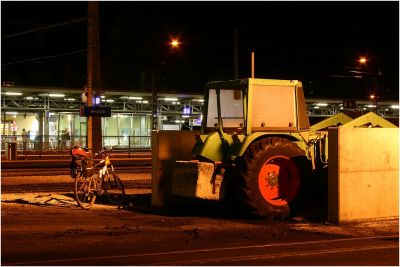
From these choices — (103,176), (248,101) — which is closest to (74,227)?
(103,176)

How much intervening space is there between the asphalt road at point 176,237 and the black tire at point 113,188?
256 millimetres

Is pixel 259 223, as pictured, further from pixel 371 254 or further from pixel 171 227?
pixel 371 254

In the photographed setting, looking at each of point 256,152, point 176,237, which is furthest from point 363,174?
point 176,237

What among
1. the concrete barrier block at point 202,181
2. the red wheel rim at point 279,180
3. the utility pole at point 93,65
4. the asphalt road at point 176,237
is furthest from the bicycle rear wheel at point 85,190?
the utility pole at point 93,65

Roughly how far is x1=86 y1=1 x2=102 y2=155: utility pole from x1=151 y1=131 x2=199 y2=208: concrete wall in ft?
31.1

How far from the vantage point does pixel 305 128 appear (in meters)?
12.7

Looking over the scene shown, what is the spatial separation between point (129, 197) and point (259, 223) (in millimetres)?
3923

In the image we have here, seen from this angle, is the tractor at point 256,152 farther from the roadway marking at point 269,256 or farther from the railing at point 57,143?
the railing at point 57,143

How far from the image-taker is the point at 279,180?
40.2 ft

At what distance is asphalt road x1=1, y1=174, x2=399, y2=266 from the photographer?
26.9 feet

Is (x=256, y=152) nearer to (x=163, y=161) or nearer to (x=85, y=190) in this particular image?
(x=163, y=161)

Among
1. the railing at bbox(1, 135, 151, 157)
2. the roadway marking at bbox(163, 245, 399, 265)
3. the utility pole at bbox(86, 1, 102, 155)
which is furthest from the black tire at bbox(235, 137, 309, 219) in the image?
the railing at bbox(1, 135, 151, 157)

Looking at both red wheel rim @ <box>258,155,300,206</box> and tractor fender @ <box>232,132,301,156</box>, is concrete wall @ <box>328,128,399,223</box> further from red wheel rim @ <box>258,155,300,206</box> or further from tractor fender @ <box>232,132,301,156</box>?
tractor fender @ <box>232,132,301,156</box>

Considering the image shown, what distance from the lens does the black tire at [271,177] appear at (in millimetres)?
11625
